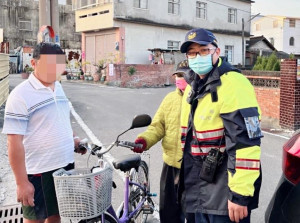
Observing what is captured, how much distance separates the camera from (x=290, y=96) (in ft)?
33.9

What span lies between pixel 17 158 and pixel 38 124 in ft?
1.05

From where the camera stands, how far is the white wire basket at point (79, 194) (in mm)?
2371

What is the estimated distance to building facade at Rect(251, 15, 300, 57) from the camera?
63.2 m

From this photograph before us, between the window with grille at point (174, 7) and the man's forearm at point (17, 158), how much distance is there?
107 ft

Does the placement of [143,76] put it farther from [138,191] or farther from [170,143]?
[170,143]

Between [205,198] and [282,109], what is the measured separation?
28.8ft

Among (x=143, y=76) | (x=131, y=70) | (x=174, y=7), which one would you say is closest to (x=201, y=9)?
(x=174, y=7)

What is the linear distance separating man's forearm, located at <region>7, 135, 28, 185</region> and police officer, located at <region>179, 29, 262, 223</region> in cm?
121

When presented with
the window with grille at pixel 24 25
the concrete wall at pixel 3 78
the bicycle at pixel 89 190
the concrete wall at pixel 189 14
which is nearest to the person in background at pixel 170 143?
the bicycle at pixel 89 190

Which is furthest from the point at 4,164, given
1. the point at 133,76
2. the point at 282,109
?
the point at 133,76

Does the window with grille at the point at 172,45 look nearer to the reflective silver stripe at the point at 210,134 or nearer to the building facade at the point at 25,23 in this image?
the building facade at the point at 25,23

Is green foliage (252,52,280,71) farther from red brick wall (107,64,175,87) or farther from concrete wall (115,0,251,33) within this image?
concrete wall (115,0,251,33)

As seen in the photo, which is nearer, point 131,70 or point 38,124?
point 38,124

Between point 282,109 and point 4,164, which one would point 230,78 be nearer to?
point 4,164
